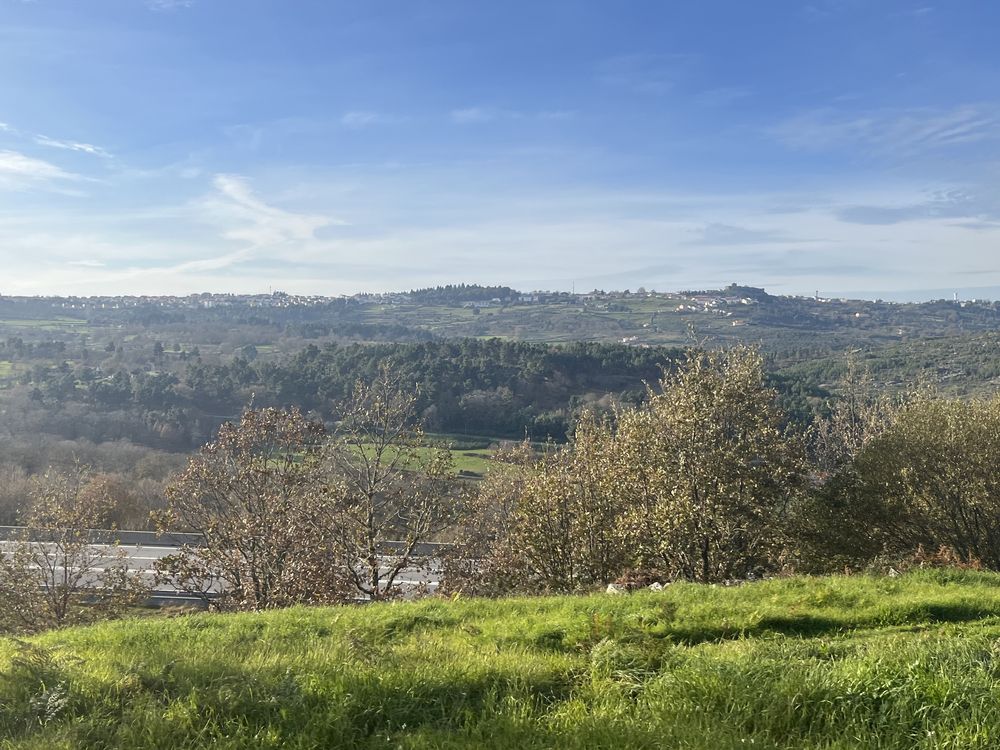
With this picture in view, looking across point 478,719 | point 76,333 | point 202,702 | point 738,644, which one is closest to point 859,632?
point 738,644

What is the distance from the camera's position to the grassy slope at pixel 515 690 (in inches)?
188

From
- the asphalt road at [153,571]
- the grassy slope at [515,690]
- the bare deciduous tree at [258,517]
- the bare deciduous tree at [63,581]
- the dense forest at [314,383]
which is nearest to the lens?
the grassy slope at [515,690]

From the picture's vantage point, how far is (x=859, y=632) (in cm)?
865

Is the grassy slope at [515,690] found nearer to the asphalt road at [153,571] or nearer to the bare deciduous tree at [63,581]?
the asphalt road at [153,571]

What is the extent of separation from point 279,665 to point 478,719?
7.22ft

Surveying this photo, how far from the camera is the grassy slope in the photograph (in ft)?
15.6

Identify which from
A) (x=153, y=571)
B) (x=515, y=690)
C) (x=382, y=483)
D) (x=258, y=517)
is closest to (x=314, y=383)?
(x=153, y=571)

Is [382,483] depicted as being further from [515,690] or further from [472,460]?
[472,460]

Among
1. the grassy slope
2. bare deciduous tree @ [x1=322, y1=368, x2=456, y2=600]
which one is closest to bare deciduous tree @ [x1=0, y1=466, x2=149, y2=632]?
bare deciduous tree @ [x1=322, y1=368, x2=456, y2=600]

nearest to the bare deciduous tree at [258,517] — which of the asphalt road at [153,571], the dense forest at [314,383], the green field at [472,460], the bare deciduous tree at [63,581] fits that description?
the asphalt road at [153,571]

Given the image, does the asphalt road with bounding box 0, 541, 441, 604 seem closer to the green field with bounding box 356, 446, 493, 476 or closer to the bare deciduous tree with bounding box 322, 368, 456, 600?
the bare deciduous tree with bounding box 322, 368, 456, 600

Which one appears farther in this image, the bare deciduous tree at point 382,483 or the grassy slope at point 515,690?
the bare deciduous tree at point 382,483

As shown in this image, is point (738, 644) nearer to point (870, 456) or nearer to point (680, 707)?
point (680, 707)

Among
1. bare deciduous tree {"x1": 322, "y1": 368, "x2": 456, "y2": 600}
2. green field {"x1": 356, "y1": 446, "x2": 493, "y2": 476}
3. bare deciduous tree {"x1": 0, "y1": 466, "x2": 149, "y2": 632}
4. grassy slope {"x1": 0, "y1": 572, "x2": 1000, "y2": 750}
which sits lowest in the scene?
green field {"x1": 356, "y1": 446, "x2": 493, "y2": 476}
